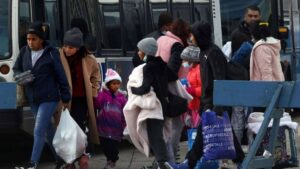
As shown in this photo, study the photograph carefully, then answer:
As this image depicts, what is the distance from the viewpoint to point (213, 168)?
358 inches

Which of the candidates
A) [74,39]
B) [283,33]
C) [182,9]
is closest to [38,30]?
[74,39]

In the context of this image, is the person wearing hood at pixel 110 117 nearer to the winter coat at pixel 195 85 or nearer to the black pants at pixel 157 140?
the winter coat at pixel 195 85

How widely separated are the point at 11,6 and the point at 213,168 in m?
3.31

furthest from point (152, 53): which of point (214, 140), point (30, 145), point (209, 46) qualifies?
point (30, 145)

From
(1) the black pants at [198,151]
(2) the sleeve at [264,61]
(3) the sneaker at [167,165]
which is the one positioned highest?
(2) the sleeve at [264,61]

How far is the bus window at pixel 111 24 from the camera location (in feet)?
39.3

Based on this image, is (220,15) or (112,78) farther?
(220,15)

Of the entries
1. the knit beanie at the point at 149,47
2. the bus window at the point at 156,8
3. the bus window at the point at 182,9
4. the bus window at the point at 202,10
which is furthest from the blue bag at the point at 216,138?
the bus window at the point at 202,10

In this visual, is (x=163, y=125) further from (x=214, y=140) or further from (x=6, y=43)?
(x=6, y=43)

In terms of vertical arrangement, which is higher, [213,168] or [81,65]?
[81,65]

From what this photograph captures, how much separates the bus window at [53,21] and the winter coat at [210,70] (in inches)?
119

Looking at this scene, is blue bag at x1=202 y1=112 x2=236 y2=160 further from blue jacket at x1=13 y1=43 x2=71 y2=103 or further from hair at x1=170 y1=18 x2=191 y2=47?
hair at x1=170 y1=18 x2=191 y2=47

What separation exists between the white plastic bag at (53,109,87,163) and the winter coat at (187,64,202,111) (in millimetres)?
1277

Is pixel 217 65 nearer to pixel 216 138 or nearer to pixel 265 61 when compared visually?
pixel 216 138
